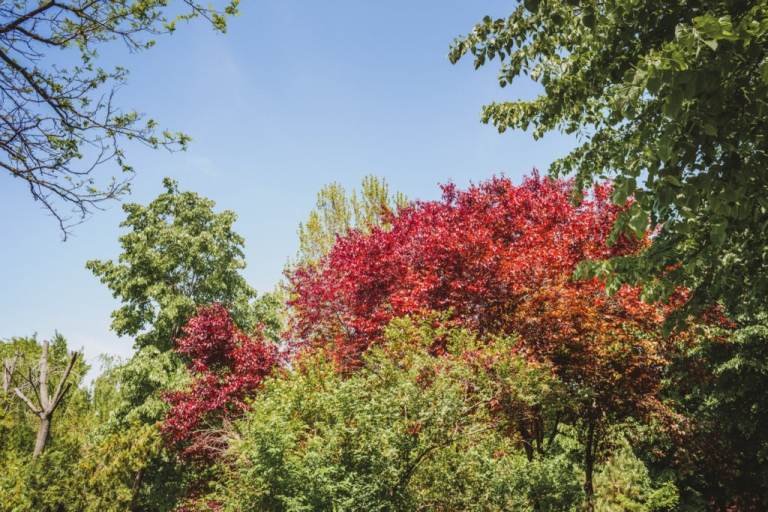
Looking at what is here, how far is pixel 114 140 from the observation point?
14.6ft

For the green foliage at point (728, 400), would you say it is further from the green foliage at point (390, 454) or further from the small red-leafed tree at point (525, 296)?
the green foliage at point (390, 454)

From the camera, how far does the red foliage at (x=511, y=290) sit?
956 centimetres

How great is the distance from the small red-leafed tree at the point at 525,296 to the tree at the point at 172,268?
4.82m

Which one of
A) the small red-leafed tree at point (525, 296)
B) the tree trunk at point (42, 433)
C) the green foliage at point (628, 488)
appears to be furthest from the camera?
the green foliage at point (628, 488)

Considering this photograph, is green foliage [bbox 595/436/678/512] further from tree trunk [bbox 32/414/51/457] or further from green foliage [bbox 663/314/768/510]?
tree trunk [bbox 32/414/51/457]

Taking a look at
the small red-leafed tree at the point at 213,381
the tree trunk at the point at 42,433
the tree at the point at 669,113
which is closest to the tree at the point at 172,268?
the small red-leafed tree at the point at 213,381

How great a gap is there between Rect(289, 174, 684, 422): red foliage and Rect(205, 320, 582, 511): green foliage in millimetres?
2037

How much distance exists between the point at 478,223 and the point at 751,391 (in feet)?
24.8

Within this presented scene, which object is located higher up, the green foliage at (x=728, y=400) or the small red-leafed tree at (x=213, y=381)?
the small red-leafed tree at (x=213, y=381)

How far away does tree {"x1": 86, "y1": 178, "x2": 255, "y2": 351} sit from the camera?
15094mm

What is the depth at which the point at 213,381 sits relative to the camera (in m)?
11.5

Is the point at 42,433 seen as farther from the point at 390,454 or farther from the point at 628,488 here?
the point at 628,488

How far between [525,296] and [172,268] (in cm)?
1191

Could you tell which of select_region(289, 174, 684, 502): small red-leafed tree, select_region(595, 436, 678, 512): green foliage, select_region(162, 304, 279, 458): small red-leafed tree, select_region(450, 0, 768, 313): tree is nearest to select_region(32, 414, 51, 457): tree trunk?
select_region(162, 304, 279, 458): small red-leafed tree
